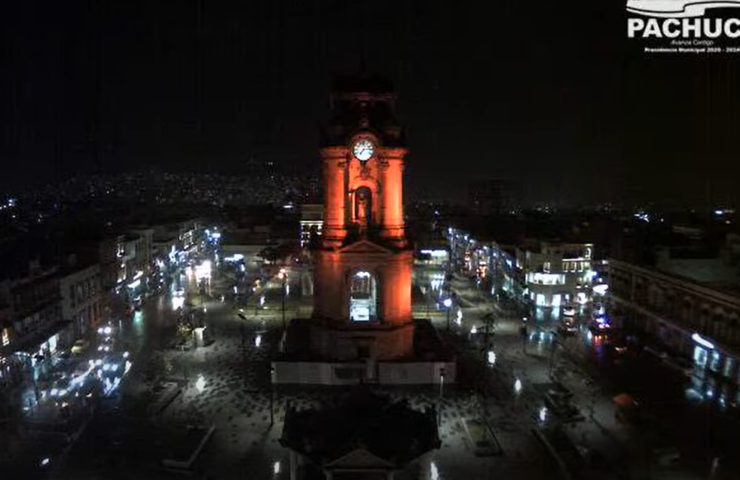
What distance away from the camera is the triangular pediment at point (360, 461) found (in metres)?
23.0

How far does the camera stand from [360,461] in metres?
23.2

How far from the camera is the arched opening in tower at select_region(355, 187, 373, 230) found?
149 feet

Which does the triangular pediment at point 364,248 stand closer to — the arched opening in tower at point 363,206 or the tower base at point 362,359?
the arched opening in tower at point 363,206

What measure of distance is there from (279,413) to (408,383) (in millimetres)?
10283

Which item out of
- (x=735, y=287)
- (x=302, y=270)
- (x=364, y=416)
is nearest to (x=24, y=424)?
(x=364, y=416)

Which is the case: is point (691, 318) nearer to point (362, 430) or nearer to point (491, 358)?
point (491, 358)

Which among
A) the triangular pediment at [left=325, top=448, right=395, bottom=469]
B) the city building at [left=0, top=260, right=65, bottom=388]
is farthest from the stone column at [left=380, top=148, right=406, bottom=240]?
the city building at [left=0, top=260, right=65, bottom=388]

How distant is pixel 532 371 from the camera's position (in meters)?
46.8

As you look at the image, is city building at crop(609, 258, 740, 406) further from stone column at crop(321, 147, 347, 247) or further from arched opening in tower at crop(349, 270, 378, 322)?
stone column at crop(321, 147, 347, 247)

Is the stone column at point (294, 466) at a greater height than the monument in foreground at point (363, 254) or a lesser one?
lesser

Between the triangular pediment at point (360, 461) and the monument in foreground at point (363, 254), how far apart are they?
19844mm

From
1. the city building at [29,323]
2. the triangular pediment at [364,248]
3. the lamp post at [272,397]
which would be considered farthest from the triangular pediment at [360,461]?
the city building at [29,323]

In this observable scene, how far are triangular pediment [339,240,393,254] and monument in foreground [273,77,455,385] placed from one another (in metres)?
0.08

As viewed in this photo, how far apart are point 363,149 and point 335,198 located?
14.2 feet
